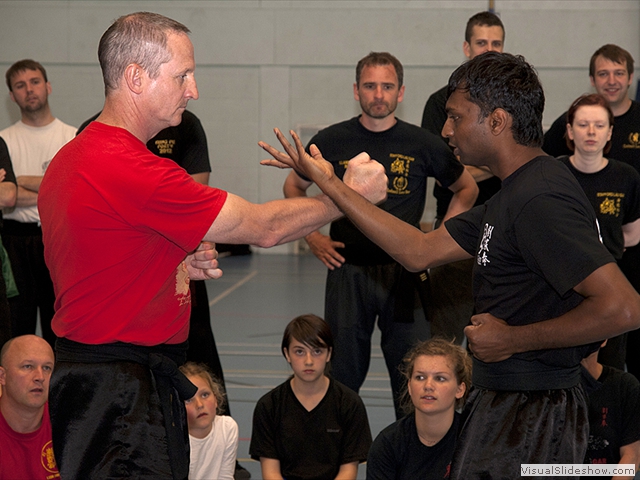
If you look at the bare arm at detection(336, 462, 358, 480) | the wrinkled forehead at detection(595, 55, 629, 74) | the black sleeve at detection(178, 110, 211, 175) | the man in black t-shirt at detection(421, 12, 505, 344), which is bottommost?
the bare arm at detection(336, 462, 358, 480)

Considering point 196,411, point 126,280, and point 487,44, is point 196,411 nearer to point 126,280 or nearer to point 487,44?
point 126,280

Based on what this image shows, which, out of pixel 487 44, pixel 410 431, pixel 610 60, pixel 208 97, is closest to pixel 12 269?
pixel 410 431

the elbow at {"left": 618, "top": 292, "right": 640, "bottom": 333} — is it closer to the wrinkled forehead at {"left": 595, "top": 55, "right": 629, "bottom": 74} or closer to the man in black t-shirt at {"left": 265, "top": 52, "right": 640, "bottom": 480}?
the man in black t-shirt at {"left": 265, "top": 52, "right": 640, "bottom": 480}

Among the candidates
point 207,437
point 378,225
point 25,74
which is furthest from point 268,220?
point 25,74

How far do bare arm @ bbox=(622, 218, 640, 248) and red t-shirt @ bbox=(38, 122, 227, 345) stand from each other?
3713mm

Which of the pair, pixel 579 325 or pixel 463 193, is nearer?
pixel 579 325

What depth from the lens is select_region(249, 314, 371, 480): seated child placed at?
4.94m

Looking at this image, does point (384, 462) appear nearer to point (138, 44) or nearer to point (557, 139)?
point (138, 44)

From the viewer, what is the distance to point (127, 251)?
2758 millimetres

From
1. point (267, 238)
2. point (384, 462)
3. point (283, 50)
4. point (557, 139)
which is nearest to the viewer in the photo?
point (267, 238)

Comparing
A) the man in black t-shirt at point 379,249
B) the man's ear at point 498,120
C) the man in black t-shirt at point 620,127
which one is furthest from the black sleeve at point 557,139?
the man's ear at point 498,120

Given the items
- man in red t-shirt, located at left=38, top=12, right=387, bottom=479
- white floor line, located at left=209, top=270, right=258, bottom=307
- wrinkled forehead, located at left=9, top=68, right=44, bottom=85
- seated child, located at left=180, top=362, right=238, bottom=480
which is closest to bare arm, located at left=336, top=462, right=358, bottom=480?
seated child, located at left=180, top=362, right=238, bottom=480

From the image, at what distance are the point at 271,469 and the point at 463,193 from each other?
238 cm

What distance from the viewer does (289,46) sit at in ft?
56.0
